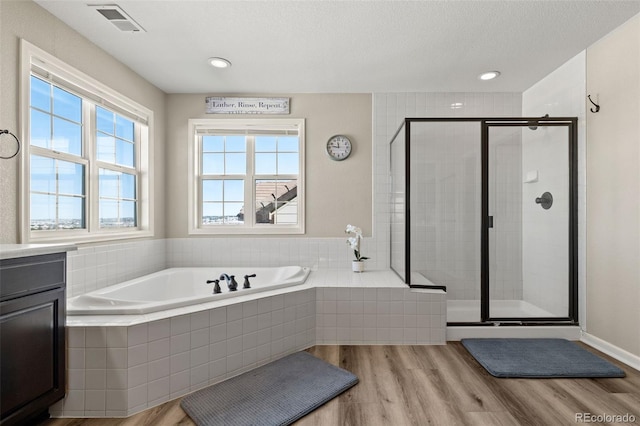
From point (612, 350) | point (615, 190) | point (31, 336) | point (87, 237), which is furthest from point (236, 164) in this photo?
point (612, 350)

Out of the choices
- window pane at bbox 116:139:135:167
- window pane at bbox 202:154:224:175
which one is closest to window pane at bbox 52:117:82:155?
window pane at bbox 116:139:135:167

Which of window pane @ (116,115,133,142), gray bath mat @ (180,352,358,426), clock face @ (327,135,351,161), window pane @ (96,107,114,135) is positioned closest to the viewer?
gray bath mat @ (180,352,358,426)

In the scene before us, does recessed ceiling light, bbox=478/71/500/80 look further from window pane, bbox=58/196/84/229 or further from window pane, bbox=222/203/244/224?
window pane, bbox=58/196/84/229

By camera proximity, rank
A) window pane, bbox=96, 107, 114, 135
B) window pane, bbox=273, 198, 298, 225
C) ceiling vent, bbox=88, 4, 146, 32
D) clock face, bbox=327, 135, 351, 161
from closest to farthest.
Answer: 1. ceiling vent, bbox=88, 4, 146, 32
2. window pane, bbox=96, 107, 114, 135
3. clock face, bbox=327, 135, 351, 161
4. window pane, bbox=273, 198, 298, 225

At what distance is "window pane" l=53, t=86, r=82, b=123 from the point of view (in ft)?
7.08

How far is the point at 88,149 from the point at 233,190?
54.3 inches

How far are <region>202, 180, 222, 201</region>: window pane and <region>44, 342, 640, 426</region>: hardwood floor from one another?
2146mm

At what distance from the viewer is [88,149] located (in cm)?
241

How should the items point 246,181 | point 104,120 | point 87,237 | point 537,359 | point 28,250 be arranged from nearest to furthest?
point 28,250
point 537,359
point 87,237
point 104,120
point 246,181

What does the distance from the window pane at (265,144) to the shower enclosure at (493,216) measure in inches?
57.5

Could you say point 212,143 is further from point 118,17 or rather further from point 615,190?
point 615,190

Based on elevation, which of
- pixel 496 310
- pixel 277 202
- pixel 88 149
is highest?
pixel 88 149

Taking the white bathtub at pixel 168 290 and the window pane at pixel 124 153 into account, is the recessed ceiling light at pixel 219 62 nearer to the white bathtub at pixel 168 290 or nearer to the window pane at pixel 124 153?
the window pane at pixel 124 153

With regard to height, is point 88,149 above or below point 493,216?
above
